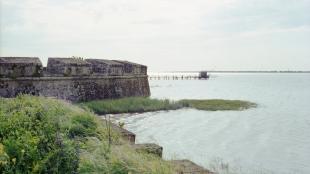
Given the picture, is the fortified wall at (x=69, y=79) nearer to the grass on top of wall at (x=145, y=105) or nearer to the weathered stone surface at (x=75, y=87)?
the weathered stone surface at (x=75, y=87)

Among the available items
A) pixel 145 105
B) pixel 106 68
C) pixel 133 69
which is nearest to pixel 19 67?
pixel 106 68

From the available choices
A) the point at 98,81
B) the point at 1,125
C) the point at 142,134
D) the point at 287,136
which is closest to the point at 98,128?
the point at 1,125

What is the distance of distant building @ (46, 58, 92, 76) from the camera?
18.8 metres

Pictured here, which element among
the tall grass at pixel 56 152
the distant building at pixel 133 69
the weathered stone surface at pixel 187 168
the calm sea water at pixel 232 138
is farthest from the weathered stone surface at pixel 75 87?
the weathered stone surface at pixel 187 168

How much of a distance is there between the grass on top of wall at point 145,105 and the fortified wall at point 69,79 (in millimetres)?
1037

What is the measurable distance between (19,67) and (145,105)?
7177mm

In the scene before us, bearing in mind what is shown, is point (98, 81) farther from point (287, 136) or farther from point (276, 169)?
point (276, 169)

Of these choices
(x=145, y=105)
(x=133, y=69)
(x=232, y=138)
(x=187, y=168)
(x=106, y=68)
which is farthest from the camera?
(x=133, y=69)

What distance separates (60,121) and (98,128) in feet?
2.56

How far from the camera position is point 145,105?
21.5 meters

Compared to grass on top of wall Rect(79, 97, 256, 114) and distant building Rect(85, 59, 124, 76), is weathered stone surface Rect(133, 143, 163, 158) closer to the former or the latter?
grass on top of wall Rect(79, 97, 256, 114)

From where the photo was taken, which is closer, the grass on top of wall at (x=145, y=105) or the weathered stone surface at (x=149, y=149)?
the weathered stone surface at (x=149, y=149)

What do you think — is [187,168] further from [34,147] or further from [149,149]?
[34,147]

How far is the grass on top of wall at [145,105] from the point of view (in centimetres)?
1894
